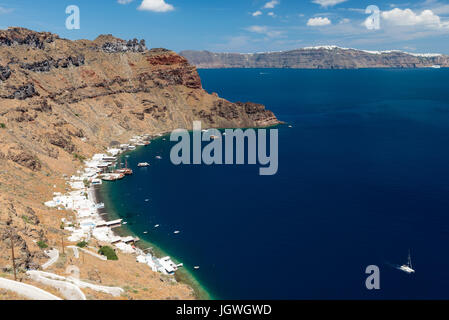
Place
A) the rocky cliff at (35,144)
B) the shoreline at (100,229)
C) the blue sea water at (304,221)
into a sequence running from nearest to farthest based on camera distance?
the rocky cliff at (35,144) < the blue sea water at (304,221) < the shoreline at (100,229)

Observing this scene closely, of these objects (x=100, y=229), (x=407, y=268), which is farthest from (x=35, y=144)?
(x=407, y=268)

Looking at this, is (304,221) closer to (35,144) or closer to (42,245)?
(42,245)

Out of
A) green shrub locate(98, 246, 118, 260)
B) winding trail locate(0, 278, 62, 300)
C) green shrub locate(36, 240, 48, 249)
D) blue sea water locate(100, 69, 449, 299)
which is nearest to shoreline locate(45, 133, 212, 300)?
blue sea water locate(100, 69, 449, 299)

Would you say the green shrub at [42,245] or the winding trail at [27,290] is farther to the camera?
the green shrub at [42,245]

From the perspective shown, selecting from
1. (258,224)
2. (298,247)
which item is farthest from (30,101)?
(298,247)

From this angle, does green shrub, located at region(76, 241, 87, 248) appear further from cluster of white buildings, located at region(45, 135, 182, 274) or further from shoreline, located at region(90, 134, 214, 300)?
shoreline, located at region(90, 134, 214, 300)

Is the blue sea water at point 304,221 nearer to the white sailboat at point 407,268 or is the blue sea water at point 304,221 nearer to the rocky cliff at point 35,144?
the white sailboat at point 407,268

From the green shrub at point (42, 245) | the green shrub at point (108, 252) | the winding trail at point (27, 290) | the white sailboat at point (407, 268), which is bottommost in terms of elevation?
the white sailboat at point (407, 268)

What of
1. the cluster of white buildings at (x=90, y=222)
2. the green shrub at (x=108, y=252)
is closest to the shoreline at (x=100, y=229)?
the cluster of white buildings at (x=90, y=222)
